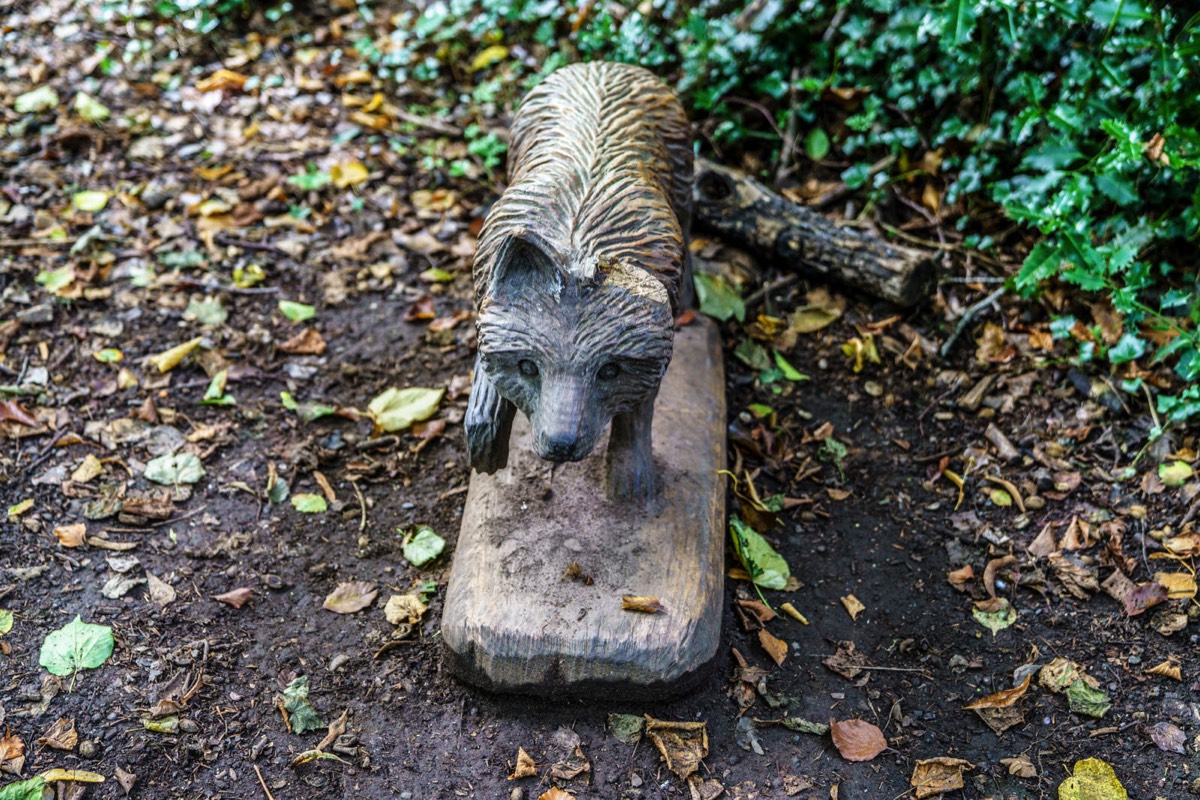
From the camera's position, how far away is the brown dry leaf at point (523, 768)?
10.5ft

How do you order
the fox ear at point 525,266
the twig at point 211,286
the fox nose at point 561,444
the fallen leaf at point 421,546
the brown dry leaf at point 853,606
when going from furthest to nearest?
the twig at point 211,286, the fallen leaf at point 421,546, the brown dry leaf at point 853,606, the fox nose at point 561,444, the fox ear at point 525,266

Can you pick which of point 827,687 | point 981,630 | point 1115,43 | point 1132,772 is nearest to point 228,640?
point 827,687

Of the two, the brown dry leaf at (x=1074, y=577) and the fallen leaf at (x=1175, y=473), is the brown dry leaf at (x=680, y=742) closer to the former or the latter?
the brown dry leaf at (x=1074, y=577)

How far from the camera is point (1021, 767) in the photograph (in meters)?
3.24

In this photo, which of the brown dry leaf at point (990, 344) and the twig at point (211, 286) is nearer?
the brown dry leaf at point (990, 344)

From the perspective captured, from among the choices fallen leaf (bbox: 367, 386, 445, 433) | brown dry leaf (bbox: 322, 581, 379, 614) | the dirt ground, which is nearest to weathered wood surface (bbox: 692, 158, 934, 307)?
the dirt ground

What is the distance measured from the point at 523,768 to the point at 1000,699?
1.65 m

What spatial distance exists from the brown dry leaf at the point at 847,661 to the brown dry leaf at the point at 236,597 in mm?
2125

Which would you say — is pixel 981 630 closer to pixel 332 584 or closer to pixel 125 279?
pixel 332 584

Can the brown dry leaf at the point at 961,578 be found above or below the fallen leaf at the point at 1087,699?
above

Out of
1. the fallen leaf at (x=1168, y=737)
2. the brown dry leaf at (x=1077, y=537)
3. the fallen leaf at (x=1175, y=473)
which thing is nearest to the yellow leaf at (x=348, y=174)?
the brown dry leaf at (x=1077, y=537)

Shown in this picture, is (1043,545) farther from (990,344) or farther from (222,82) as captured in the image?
(222,82)

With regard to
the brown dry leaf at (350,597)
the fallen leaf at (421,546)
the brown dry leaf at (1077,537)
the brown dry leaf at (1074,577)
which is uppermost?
the fallen leaf at (421,546)

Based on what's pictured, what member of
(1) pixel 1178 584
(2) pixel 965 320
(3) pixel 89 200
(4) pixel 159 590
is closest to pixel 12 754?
(4) pixel 159 590
